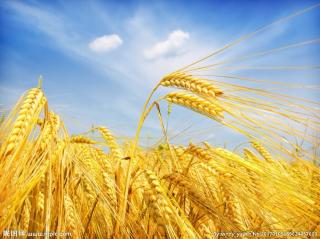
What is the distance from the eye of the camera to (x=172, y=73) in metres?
1.78

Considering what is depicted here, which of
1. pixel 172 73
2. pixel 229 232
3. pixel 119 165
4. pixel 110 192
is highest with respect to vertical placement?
pixel 172 73

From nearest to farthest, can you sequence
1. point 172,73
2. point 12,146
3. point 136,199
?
point 12,146, point 172,73, point 136,199

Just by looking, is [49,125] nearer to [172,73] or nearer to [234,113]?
[172,73]

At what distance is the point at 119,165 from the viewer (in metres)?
1.96

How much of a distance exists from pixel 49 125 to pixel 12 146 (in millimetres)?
277

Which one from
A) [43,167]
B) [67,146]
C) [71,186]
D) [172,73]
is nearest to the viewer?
[43,167]

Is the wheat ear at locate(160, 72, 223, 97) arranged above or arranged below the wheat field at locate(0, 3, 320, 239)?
above

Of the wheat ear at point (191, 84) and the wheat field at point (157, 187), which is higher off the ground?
the wheat ear at point (191, 84)

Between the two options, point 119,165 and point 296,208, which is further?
point 119,165

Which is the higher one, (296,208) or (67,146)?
(67,146)

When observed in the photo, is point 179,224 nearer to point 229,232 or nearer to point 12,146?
point 229,232

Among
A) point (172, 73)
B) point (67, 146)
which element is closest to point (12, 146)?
point (67, 146)

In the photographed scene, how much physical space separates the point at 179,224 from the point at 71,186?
85cm

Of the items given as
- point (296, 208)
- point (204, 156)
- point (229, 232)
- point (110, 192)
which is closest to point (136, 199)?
point (110, 192)
